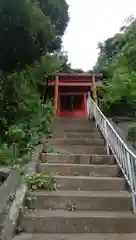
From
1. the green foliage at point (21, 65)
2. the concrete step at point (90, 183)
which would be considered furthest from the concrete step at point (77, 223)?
the green foliage at point (21, 65)

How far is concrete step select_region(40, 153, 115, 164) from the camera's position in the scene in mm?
5890

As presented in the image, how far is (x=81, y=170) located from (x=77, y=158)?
617mm

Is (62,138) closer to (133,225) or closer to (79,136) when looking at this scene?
(79,136)

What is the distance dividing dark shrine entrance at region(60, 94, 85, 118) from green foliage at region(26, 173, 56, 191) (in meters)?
11.4

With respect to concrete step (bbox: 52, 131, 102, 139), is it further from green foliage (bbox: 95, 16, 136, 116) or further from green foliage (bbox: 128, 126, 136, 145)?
green foliage (bbox: 95, 16, 136, 116)

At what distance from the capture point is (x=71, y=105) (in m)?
16.3

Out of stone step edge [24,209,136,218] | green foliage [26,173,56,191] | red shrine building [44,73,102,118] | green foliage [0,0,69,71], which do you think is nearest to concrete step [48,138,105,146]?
green foliage [0,0,69,71]

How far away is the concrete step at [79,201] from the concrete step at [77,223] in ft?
1.08

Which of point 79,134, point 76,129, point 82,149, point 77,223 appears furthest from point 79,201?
point 76,129

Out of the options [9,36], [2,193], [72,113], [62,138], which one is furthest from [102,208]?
[72,113]

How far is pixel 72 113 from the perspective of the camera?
1623 cm

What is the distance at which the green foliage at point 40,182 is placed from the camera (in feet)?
14.7

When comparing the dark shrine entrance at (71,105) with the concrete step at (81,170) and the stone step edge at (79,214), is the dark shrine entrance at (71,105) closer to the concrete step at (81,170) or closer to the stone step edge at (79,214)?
the concrete step at (81,170)

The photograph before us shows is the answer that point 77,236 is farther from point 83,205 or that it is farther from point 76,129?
point 76,129
